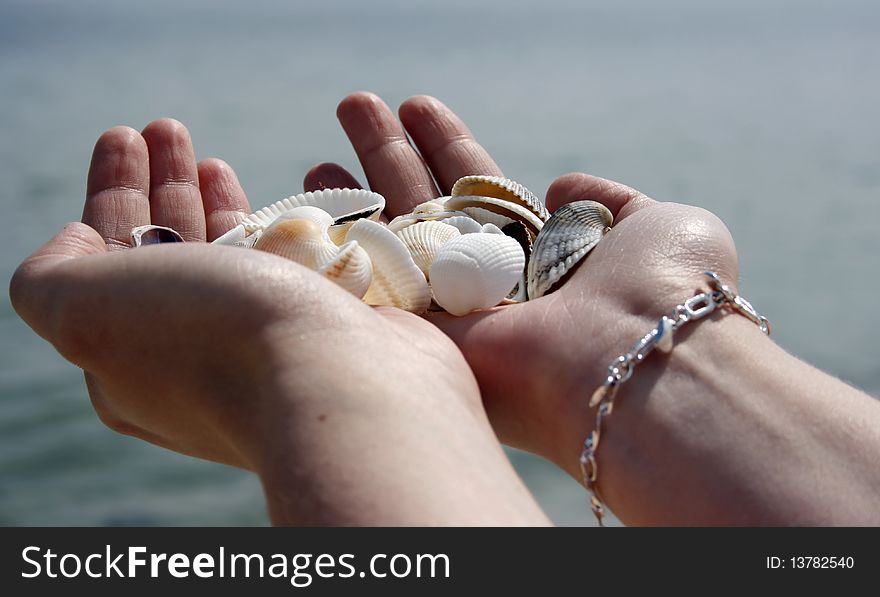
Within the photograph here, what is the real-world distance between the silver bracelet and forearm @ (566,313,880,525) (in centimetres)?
2

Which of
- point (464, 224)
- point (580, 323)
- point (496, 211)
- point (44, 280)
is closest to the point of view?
point (44, 280)

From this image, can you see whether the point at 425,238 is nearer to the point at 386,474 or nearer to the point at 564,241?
the point at 564,241

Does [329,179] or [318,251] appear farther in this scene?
[329,179]

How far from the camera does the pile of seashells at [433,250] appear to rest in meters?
2.16

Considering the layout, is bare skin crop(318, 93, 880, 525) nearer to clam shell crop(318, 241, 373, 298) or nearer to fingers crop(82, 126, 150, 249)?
clam shell crop(318, 241, 373, 298)

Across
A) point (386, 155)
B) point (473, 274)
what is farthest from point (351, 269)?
point (386, 155)

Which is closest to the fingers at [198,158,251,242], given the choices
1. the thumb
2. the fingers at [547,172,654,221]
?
the thumb

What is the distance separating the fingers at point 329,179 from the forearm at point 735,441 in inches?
62.3

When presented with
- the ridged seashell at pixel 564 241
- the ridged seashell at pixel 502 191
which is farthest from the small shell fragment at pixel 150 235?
the ridged seashell at pixel 564 241

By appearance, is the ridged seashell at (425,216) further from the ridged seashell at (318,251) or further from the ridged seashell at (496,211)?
the ridged seashell at (318,251)

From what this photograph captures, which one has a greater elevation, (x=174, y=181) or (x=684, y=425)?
(x=174, y=181)

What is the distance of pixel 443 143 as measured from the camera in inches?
128

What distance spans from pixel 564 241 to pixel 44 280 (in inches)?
51.3

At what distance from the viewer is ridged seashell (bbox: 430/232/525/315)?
217 centimetres
